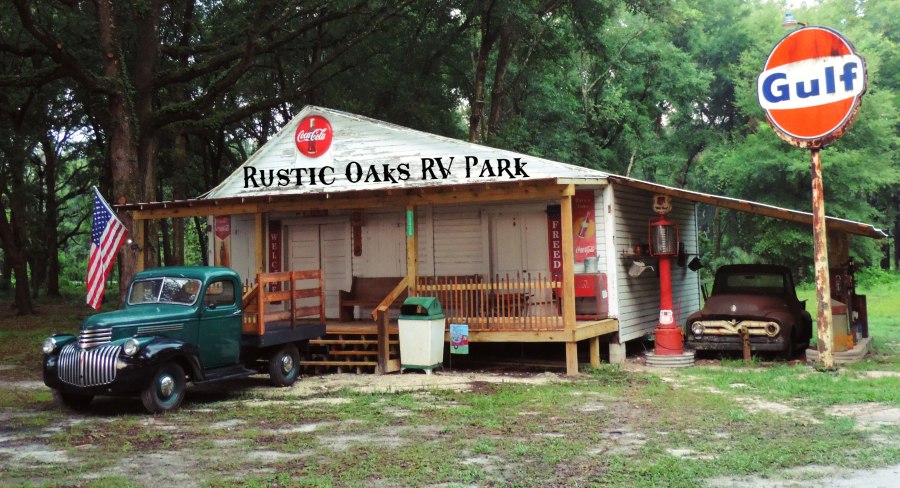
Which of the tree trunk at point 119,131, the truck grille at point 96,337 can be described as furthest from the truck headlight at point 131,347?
the tree trunk at point 119,131

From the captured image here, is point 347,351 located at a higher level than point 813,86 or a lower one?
lower

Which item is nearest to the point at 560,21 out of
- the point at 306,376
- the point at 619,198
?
the point at 619,198

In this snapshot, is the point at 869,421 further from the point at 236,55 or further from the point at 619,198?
the point at 236,55

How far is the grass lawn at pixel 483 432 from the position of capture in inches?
236

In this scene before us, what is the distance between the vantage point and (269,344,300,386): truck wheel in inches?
441

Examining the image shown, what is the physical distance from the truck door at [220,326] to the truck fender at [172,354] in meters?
0.21

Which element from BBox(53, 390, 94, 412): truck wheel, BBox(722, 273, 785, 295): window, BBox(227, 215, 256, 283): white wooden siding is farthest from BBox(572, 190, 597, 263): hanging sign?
BBox(53, 390, 94, 412): truck wheel

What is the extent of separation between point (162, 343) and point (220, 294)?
1280 mm

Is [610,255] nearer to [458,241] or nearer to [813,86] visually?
[458,241]

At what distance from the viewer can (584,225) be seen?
14008 millimetres

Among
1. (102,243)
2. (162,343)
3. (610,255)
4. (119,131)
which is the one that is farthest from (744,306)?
(119,131)

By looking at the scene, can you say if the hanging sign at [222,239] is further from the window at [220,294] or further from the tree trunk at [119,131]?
the window at [220,294]

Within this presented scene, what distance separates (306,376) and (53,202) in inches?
970

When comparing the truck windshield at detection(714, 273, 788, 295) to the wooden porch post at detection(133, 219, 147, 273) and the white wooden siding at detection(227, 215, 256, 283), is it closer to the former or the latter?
the white wooden siding at detection(227, 215, 256, 283)
